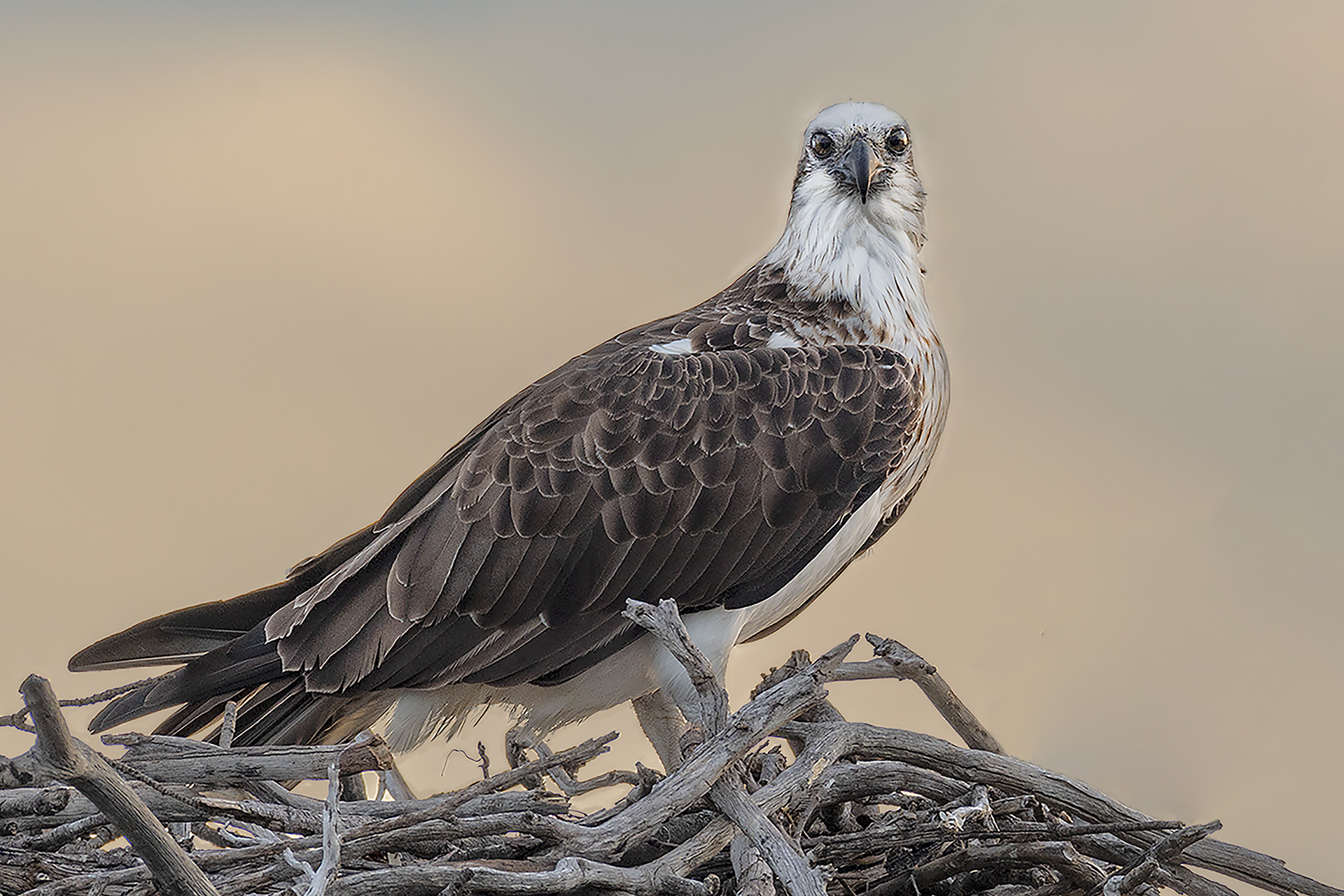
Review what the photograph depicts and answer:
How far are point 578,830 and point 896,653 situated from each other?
994mm

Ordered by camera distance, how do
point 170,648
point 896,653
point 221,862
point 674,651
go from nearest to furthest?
point 674,651
point 221,862
point 896,653
point 170,648

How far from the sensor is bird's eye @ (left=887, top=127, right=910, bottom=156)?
4.68m

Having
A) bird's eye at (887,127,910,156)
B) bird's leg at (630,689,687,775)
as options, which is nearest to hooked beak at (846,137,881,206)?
bird's eye at (887,127,910,156)

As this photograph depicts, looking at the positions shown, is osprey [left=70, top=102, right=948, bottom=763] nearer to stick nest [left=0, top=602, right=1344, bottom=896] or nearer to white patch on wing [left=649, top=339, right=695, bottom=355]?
white patch on wing [left=649, top=339, right=695, bottom=355]

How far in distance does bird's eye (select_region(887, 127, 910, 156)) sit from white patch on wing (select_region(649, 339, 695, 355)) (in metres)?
0.99

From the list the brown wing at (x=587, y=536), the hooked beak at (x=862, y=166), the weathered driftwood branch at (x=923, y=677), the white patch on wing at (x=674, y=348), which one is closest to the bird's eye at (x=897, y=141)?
the hooked beak at (x=862, y=166)

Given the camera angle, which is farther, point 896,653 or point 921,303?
point 921,303

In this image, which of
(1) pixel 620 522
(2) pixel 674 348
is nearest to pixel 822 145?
(2) pixel 674 348

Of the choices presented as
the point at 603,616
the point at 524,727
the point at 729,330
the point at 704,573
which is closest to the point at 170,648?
the point at 524,727

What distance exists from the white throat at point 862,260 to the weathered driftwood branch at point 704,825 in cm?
120

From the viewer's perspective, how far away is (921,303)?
461cm

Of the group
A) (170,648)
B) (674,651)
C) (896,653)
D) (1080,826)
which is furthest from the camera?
(170,648)

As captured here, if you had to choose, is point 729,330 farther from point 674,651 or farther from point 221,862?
point 221,862

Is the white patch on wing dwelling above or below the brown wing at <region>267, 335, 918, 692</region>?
above
